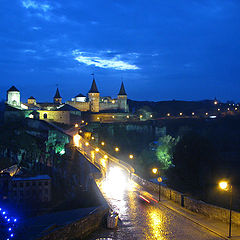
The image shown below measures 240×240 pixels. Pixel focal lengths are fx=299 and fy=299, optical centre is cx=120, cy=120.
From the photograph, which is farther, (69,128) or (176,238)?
(69,128)

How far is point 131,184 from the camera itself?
25.4m

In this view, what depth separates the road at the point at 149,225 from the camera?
11625mm

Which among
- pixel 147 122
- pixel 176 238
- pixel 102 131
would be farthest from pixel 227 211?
pixel 147 122

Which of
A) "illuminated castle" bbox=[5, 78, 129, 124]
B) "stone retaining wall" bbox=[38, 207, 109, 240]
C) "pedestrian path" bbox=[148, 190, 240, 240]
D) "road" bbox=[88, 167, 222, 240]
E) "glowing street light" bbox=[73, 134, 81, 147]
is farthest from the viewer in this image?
"illuminated castle" bbox=[5, 78, 129, 124]

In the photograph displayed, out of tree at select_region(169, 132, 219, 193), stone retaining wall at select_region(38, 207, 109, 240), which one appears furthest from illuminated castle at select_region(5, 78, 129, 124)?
stone retaining wall at select_region(38, 207, 109, 240)

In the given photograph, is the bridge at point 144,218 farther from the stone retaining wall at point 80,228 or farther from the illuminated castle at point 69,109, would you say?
the illuminated castle at point 69,109

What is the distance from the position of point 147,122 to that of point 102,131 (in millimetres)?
15277

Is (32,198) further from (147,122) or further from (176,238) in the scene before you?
(176,238)

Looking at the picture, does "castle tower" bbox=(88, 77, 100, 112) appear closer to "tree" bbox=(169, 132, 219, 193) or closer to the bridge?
"tree" bbox=(169, 132, 219, 193)

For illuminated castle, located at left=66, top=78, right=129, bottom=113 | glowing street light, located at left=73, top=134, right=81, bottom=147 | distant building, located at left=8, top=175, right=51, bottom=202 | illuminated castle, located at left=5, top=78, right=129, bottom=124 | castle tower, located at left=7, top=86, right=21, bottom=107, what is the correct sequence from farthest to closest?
1. illuminated castle, located at left=66, top=78, right=129, bottom=113
2. castle tower, located at left=7, top=86, right=21, bottom=107
3. illuminated castle, located at left=5, top=78, right=129, bottom=124
4. glowing street light, located at left=73, top=134, right=81, bottom=147
5. distant building, located at left=8, top=175, right=51, bottom=202

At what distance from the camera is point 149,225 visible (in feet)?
42.8

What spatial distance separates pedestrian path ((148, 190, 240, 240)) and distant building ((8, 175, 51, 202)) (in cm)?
4061

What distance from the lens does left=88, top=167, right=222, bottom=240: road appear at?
11.6 m

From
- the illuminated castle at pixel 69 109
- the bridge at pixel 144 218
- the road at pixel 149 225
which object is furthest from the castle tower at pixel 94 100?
the road at pixel 149 225
